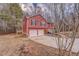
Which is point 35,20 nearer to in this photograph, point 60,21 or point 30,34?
point 30,34

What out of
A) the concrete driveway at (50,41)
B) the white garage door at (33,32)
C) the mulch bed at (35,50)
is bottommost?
the mulch bed at (35,50)

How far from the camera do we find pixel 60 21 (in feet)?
5.58

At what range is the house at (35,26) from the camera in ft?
5.57

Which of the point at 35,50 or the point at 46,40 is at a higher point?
the point at 46,40

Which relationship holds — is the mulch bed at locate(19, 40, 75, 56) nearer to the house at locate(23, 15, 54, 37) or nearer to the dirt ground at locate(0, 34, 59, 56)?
the dirt ground at locate(0, 34, 59, 56)

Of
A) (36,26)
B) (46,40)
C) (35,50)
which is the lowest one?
(35,50)

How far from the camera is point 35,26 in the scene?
5.64 feet

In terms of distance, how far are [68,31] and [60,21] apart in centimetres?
13

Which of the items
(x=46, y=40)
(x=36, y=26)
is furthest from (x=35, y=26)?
(x=46, y=40)

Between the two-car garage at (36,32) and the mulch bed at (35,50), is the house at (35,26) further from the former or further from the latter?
the mulch bed at (35,50)

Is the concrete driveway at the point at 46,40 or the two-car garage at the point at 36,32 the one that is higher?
the two-car garage at the point at 36,32

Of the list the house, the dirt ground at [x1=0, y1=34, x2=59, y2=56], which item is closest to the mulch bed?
the dirt ground at [x1=0, y1=34, x2=59, y2=56]

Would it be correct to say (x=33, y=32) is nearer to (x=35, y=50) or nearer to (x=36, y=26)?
(x=36, y=26)

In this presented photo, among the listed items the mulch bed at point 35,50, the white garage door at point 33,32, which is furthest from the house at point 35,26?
the mulch bed at point 35,50
